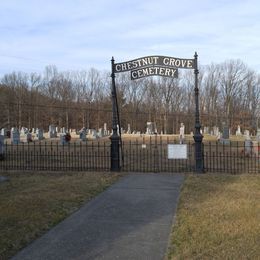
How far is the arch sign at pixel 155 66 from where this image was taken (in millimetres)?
12195

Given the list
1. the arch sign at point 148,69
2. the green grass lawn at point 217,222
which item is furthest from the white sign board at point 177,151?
the green grass lawn at point 217,222

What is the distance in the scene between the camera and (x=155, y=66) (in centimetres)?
1241

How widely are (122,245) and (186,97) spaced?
69138mm

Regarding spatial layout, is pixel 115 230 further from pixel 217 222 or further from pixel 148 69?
pixel 148 69

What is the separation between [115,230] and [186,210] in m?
1.65

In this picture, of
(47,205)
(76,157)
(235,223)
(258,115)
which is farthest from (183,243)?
(258,115)

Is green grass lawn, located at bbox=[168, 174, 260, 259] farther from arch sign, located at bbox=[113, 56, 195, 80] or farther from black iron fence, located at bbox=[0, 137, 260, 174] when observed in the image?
arch sign, located at bbox=[113, 56, 195, 80]

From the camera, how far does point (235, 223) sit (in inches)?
223

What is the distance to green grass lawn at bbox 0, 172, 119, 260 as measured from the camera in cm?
521

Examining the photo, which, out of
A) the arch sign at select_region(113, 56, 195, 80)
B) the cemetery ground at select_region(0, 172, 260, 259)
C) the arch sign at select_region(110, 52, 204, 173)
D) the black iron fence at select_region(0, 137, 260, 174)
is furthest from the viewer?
the black iron fence at select_region(0, 137, 260, 174)

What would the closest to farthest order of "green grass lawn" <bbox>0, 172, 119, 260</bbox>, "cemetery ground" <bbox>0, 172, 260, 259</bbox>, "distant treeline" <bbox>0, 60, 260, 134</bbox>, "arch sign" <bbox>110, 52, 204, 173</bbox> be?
"cemetery ground" <bbox>0, 172, 260, 259</bbox>
"green grass lawn" <bbox>0, 172, 119, 260</bbox>
"arch sign" <bbox>110, 52, 204, 173</bbox>
"distant treeline" <bbox>0, 60, 260, 134</bbox>

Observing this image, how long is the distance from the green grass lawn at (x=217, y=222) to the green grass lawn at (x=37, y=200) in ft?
6.20

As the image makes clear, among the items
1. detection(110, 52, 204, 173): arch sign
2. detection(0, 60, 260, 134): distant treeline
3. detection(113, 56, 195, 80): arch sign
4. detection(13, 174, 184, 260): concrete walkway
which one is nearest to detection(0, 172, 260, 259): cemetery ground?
detection(13, 174, 184, 260): concrete walkway

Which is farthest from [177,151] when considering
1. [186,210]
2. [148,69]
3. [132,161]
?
[186,210]
